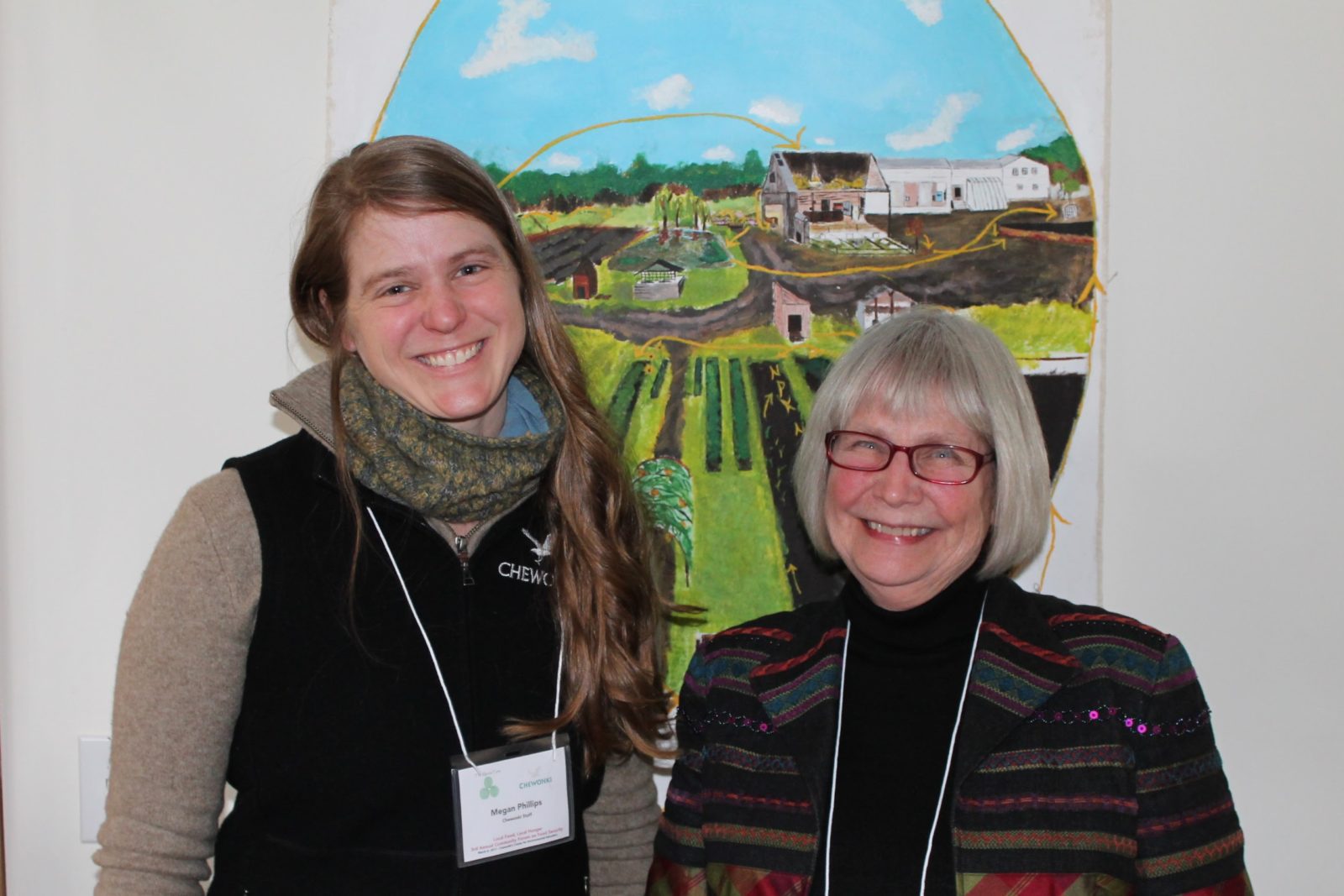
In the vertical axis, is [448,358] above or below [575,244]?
below

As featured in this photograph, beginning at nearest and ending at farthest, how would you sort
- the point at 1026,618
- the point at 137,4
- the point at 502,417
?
the point at 1026,618 → the point at 502,417 → the point at 137,4

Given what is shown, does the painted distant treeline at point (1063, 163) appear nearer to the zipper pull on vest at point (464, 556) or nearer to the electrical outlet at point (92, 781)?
the zipper pull on vest at point (464, 556)

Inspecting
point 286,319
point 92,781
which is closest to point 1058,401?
point 286,319

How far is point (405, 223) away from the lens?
4.53 ft

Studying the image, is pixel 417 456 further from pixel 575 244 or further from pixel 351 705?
pixel 575 244

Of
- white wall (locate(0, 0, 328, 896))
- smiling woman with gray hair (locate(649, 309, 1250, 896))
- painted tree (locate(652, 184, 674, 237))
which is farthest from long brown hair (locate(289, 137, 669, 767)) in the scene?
white wall (locate(0, 0, 328, 896))

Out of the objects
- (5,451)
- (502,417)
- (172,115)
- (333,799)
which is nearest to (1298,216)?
(502,417)

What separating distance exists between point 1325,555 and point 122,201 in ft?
7.35

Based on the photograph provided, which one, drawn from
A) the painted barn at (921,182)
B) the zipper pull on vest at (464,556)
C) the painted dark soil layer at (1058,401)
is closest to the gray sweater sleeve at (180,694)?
the zipper pull on vest at (464,556)

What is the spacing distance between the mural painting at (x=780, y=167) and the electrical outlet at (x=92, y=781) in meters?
1.12

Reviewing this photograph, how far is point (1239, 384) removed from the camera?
5.99 feet

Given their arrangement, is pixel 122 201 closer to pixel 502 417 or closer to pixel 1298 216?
pixel 502 417

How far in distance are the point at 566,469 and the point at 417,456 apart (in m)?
0.26

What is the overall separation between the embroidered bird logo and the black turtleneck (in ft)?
1.51
